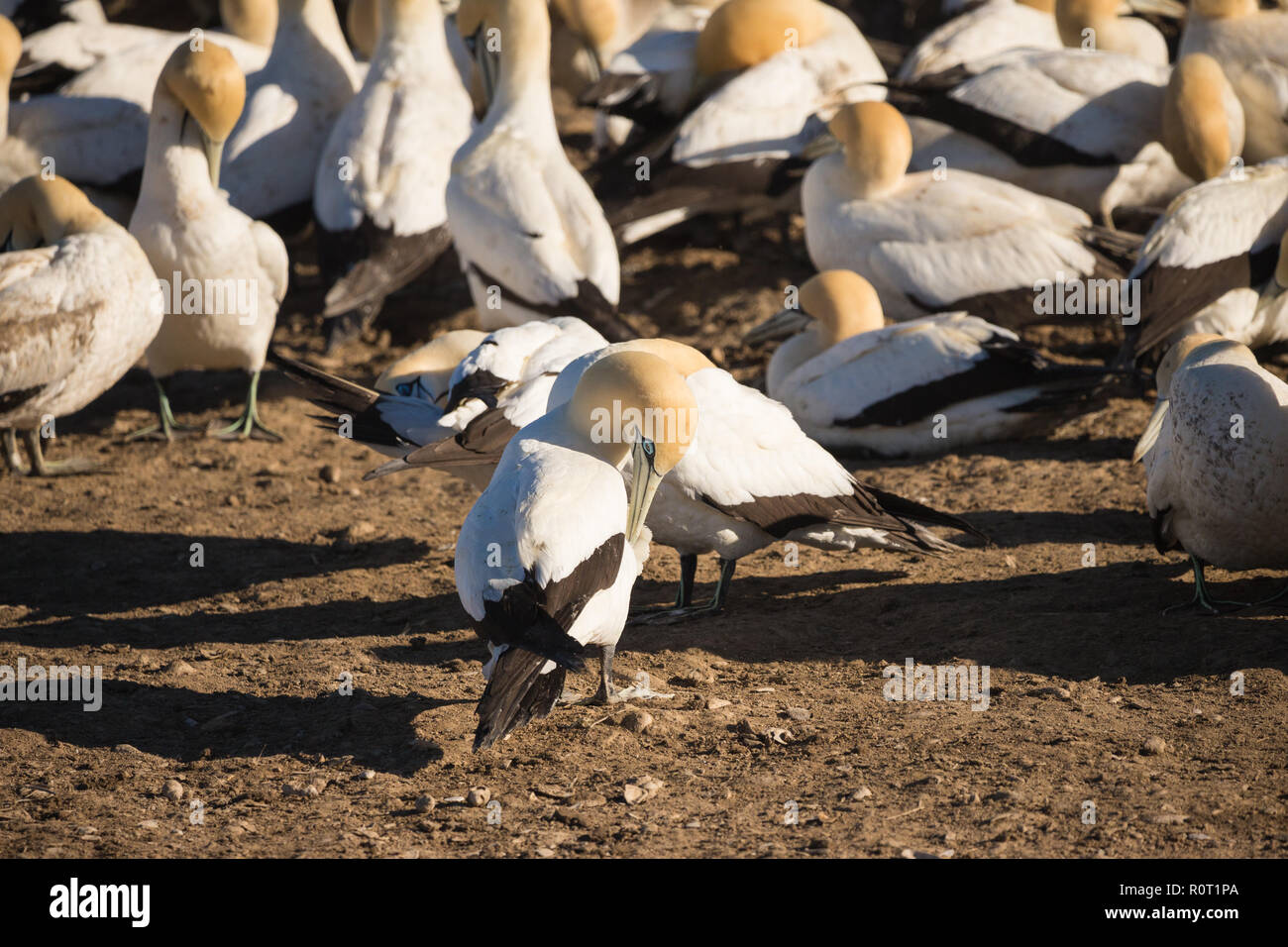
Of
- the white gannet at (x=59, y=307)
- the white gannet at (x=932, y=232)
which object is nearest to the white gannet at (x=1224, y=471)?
the white gannet at (x=932, y=232)

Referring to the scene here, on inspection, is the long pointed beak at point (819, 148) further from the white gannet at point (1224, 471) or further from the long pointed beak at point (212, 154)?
the white gannet at point (1224, 471)

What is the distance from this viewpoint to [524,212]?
28.4ft

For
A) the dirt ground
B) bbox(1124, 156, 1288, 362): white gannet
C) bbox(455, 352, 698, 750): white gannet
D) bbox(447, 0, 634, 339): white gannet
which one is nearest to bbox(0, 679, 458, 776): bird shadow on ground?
the dirt ground

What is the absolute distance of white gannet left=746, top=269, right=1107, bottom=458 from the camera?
7.77 m

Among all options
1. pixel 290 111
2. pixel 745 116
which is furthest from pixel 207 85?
pixel 745 116

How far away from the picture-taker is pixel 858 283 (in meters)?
8.50

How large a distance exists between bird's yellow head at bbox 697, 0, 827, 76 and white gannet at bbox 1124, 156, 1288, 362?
147 inches

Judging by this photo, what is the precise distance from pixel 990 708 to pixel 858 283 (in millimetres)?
4035

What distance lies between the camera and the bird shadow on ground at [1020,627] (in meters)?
5.23

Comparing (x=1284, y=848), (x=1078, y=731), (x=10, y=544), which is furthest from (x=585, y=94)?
(x=1284, y=848)

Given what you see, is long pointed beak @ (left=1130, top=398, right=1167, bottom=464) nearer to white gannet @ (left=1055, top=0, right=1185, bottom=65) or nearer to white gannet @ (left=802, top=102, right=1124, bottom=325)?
white gannet @ (left=802, top=102, right=1124, bottom=325)

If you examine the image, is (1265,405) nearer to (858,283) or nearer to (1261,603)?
(1261,603)

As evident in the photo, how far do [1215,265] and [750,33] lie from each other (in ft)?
13.8

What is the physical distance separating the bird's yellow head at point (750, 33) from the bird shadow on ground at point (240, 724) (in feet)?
23.4
